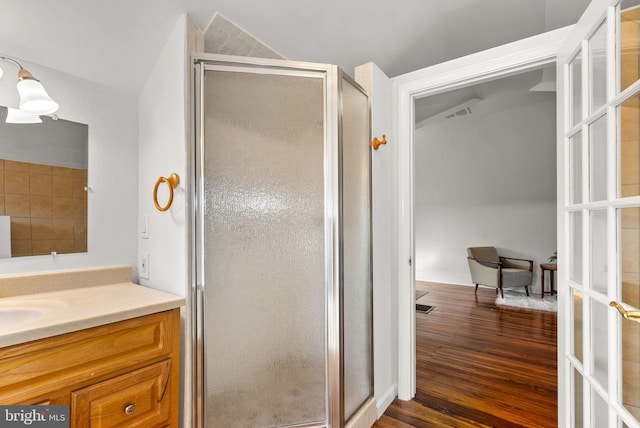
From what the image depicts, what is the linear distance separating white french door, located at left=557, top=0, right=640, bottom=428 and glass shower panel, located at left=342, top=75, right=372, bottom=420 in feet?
2.93

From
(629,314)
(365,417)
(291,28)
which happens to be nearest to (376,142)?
(291,28)

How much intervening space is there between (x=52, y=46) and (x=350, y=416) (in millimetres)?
2162

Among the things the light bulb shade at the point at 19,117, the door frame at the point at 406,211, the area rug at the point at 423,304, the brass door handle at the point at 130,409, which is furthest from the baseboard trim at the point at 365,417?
the area rug at the point at 423,304

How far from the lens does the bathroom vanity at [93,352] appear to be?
34.3 inches

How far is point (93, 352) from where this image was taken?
0.99 metres

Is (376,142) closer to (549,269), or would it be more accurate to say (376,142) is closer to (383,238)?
(383,238)

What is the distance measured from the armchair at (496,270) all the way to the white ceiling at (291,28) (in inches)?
141

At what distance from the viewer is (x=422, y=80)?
190cm

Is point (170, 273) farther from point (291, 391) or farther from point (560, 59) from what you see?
A: point (560, 59)

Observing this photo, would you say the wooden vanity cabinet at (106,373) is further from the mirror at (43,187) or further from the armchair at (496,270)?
the armchair at (496,270)

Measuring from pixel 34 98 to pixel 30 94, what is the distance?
0.7 inches

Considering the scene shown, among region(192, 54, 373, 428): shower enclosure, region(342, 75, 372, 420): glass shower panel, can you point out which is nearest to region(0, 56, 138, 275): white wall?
region(192, 54, 373, 428): shower enclosure

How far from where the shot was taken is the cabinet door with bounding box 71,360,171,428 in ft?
3.20

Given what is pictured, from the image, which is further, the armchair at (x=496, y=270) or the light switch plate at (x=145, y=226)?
the armchair at (x=496, y=270)
